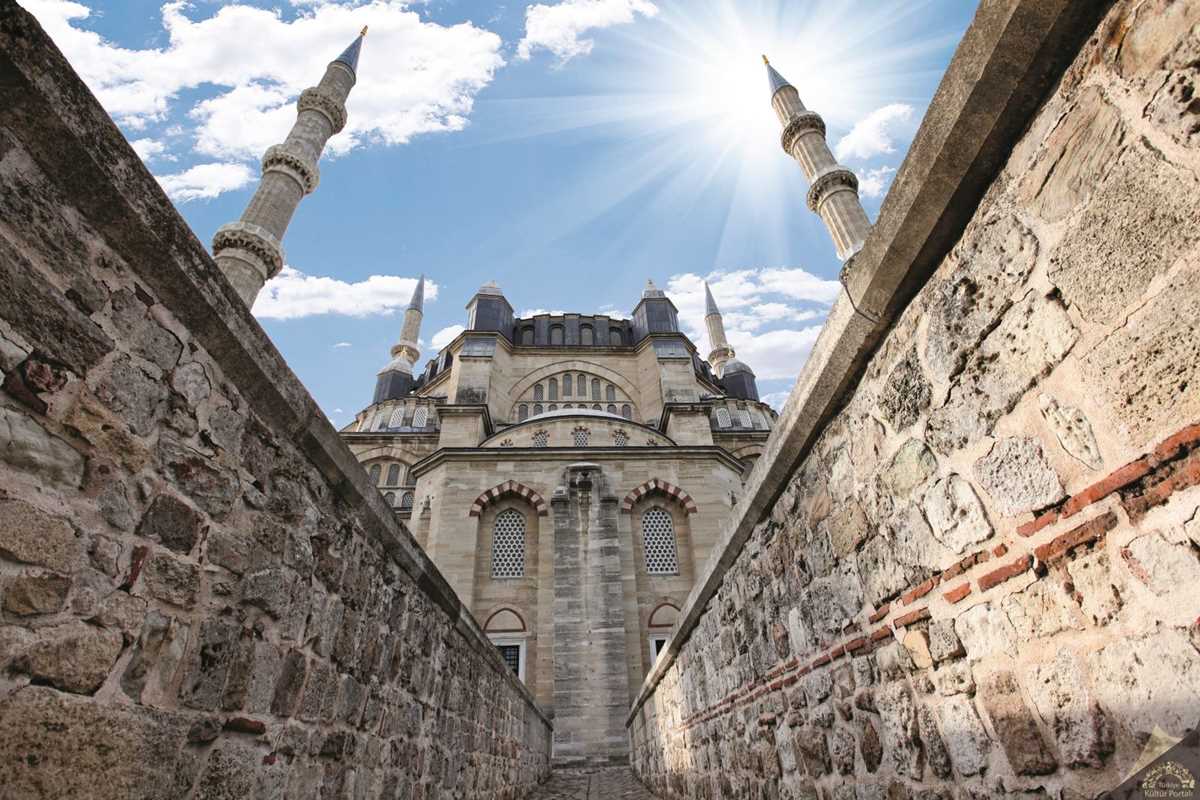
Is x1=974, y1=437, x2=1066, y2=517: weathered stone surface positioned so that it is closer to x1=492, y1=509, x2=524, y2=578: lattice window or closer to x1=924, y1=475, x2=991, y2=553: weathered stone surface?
x1=924, y1=475, x2=991, y2=553: weathered stone surface

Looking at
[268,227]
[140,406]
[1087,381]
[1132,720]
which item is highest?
[268,227]

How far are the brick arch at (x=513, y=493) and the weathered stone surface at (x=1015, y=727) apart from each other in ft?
44.1

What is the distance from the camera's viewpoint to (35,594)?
122cm

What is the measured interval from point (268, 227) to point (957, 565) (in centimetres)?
1448

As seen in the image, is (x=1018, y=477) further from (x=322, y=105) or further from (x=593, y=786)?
(x=322, y=105)

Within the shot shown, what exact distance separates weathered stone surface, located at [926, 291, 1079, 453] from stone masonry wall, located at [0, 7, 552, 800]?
7.42ft

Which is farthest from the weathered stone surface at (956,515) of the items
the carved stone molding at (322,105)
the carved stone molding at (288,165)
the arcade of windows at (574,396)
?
the arcade of windows at (574,396)

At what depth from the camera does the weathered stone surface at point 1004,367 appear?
4.26 feet

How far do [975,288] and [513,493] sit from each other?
1397cm

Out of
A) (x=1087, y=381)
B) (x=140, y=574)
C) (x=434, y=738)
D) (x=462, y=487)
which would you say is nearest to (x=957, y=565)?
(x=1087, y=381)

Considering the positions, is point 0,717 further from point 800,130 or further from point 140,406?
point 800,130

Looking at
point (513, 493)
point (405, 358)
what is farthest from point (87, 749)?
point (405, 358)

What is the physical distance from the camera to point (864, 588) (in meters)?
2.12

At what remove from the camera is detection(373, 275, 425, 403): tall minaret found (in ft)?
92.4
